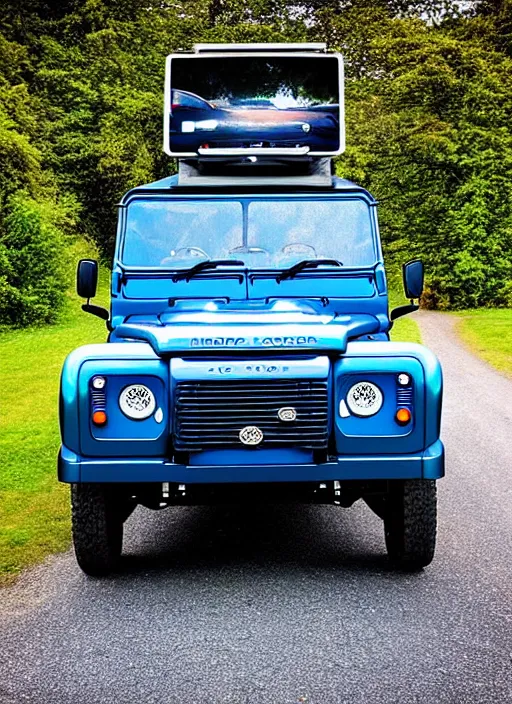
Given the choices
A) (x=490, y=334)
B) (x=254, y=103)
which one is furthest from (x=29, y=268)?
(x=254, y=103)

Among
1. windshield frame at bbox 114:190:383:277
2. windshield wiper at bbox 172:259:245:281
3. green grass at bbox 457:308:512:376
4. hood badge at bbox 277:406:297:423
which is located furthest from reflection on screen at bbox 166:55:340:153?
green grass at bbox 457:308:512:376

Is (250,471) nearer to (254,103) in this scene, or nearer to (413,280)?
(413,280)

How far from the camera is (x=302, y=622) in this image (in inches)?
207

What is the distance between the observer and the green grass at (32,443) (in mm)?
7246

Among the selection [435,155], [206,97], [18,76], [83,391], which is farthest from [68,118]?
[83,391]

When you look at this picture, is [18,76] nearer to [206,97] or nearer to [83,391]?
[206,97]

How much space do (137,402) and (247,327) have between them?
0.75 metres

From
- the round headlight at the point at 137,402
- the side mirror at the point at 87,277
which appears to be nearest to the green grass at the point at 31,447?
the round headlight at the point at 137,402

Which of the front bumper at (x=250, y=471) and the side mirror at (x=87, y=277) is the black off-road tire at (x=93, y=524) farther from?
the side mirror at (x=87, y=277)

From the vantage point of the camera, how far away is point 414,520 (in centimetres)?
593

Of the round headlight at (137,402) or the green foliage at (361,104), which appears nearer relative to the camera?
the round headlight at (137,402)

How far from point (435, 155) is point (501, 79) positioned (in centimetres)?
440

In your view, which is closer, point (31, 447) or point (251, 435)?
point (251, 435)

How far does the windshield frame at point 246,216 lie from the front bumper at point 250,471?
188 centimetres
